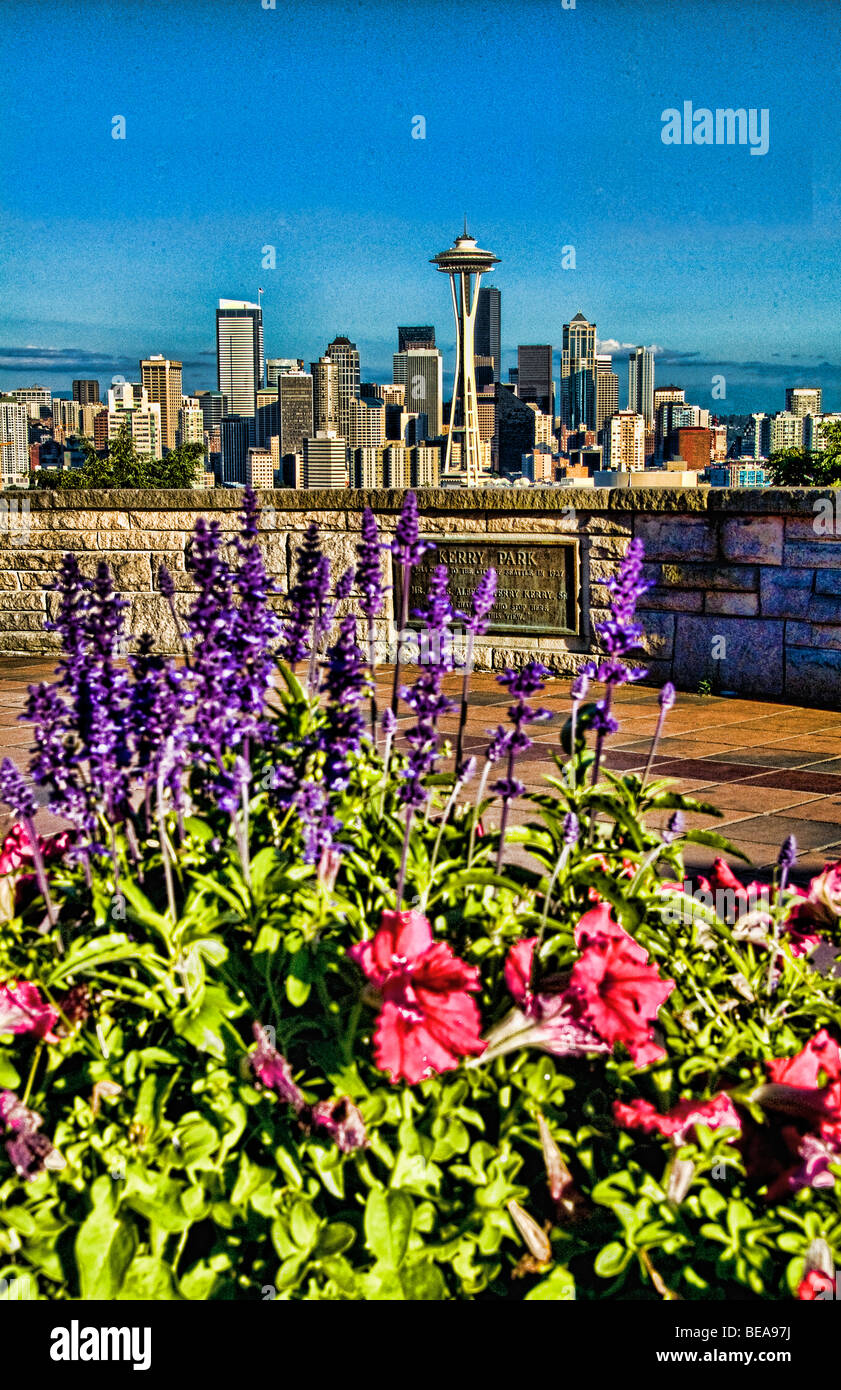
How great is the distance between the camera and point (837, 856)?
4.48 metres

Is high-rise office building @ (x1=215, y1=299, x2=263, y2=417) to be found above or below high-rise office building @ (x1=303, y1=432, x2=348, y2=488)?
above

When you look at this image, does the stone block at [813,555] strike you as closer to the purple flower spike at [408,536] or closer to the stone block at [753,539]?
the stone block at [753,539]

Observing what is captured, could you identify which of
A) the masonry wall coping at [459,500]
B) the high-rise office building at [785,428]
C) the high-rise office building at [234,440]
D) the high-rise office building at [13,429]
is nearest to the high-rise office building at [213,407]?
the high-rise office building at [234,440]

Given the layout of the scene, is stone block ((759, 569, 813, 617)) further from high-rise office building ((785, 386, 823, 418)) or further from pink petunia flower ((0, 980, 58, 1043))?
high-rise office building ((785, 386, 823, 418))

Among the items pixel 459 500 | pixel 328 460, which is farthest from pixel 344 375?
pixel 459 500

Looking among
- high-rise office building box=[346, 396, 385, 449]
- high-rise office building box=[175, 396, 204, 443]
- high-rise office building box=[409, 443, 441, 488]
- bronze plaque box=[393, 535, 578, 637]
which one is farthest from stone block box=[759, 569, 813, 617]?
high-rise office building box=[346, 396, 385, 449]

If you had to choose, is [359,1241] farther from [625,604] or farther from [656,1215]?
[625,604]

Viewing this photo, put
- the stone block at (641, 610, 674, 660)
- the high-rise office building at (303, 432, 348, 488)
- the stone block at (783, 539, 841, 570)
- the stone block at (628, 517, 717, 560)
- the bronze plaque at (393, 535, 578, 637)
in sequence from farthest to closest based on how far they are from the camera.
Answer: the high-rise office building at (303, 432, 348, 488) → the bronze plaque at (393, 535, 578, 637) → the stone block at (641, 610, 674, 660) → the stone block at (628, 517, 717, 560) → the stone block at (783, 539, 841, 570)

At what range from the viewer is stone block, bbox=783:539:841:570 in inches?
285

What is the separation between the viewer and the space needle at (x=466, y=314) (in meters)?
27.9

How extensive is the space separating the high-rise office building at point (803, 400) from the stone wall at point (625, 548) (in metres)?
124

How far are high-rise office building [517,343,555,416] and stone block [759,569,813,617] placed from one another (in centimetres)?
13322

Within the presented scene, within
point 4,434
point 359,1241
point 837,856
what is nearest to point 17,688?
point 837,856

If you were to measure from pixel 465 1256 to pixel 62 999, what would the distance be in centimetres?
84
